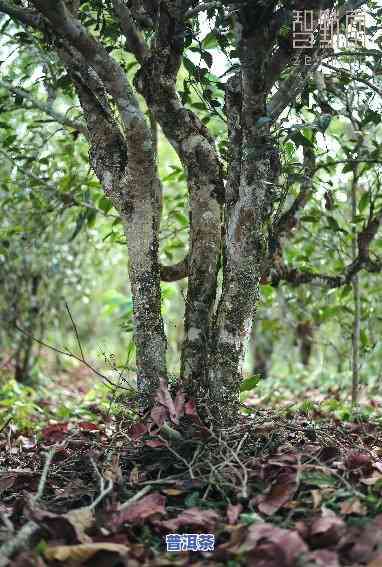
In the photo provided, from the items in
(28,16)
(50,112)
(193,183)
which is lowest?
(193,183)

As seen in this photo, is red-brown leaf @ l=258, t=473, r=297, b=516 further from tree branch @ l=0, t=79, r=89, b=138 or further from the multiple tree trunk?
tree branch @ l=0, t=79, r=89, b=138

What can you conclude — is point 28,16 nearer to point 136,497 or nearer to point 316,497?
point 136,497

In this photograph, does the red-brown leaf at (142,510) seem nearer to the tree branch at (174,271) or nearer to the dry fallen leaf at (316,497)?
the dry fallen leaf at (316,497)

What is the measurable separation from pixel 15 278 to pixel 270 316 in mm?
2599

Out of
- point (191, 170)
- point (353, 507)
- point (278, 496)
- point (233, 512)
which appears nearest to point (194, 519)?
point (233, 512)

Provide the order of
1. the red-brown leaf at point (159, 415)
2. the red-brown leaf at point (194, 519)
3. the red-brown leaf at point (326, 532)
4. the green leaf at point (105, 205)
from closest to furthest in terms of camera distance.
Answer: the red-brown leaf at point (326, 532) < the red-brown leaf at point (194, 519) < the red-brown leaf at point (159, 415) < the green leaf at point (105, 205)

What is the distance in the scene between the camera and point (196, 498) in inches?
77.0

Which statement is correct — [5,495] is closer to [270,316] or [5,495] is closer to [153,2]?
[153,2]

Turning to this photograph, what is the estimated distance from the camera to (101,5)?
2695mm

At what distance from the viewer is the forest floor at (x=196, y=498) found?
156 centimetres

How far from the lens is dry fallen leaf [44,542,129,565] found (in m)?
1.54

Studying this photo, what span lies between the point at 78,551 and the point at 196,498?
1.64 feet

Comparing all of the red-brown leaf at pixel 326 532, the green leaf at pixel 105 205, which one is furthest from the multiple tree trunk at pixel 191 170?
the red-brown leaf at pixel 326 532

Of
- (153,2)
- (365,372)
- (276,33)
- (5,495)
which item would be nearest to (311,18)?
(276,33)
